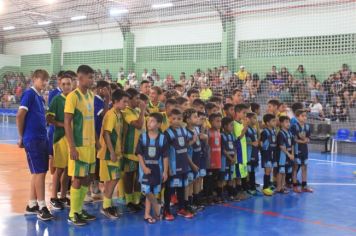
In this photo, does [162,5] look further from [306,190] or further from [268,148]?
[306,190]

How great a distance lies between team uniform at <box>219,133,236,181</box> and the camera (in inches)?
213

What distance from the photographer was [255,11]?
14.1 metres

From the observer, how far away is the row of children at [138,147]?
4301 millimetres

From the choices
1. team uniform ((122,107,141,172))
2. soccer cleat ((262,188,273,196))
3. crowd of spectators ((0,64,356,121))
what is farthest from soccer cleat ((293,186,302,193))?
crowd of spectators ((0,64,356,121))

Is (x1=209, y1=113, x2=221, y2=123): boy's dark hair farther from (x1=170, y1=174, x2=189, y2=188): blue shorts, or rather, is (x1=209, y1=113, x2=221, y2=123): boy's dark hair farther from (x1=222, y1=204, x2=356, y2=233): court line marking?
(x1=222, y1=204, x2=356, y2=233): court line marking

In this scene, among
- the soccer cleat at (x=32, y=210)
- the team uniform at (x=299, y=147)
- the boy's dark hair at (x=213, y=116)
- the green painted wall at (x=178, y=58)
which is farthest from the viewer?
the green painted wall at (x=178, y=58)

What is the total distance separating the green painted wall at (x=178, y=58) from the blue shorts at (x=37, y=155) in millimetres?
12393

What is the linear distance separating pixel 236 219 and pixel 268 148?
5.32 feet

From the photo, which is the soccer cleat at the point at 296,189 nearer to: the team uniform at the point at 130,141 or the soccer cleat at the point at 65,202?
the team uniform at the point at 130,141

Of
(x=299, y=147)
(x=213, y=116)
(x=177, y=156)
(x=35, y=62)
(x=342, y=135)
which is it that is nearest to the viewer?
(x=177, y=156)

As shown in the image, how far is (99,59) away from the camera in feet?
68.2

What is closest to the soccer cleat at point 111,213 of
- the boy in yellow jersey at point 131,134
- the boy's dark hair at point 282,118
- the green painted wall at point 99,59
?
the boy in yellow jersey at point 131,134

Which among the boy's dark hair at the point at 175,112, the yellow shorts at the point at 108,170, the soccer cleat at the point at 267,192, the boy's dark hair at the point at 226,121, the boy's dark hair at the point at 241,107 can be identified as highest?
the boy's dark hair at the point at 241,107

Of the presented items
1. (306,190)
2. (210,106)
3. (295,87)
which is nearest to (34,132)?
(210,106)
